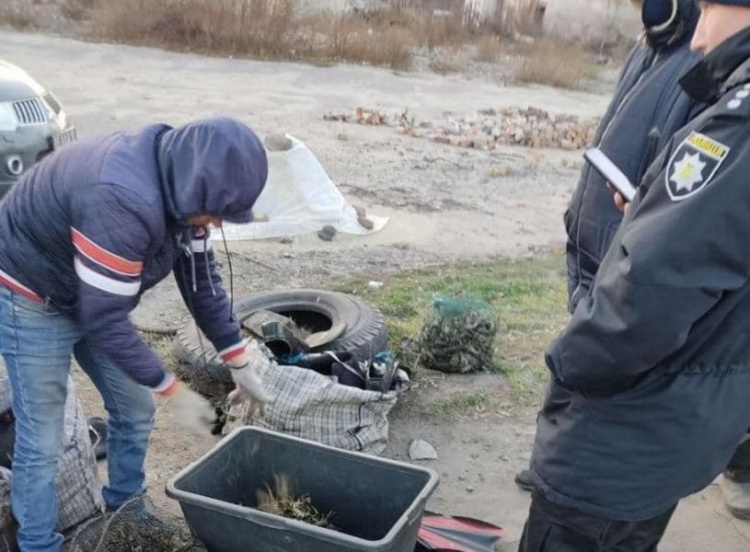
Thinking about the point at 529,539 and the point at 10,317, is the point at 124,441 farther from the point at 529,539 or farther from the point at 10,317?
the point at 529,539

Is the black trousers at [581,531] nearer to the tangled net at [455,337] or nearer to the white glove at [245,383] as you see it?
the white glove at [245,383]

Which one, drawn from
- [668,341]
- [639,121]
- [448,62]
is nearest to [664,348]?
[668,341]

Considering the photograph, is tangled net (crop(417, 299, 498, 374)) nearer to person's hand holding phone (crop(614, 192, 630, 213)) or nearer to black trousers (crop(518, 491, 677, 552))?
person's hand holding phone (crop(614, 192, 630, 213))

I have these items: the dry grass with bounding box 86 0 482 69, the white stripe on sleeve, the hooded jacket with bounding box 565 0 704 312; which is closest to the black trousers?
the hooded jacket with bounding box 565 0 704 312

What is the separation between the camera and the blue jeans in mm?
2721

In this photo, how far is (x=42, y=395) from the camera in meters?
2.76

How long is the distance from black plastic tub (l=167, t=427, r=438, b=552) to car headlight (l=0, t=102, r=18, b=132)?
3686mm

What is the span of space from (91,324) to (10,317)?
0.44 metres

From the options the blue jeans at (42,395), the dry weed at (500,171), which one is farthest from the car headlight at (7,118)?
the dry weed at (500,171)

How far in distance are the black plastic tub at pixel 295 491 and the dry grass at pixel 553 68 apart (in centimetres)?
1894

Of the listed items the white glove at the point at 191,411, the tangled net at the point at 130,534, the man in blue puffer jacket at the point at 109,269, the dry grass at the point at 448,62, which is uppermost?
the man in blue puffer jacket at the point at 109,269

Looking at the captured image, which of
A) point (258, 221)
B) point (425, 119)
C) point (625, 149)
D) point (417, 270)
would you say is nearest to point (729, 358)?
point (625, 149)

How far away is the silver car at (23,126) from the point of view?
18.7ft

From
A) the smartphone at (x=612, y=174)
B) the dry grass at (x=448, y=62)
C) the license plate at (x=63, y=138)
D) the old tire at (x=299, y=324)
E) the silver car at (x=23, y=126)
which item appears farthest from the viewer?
the dry grass at (x=448, y=62)
